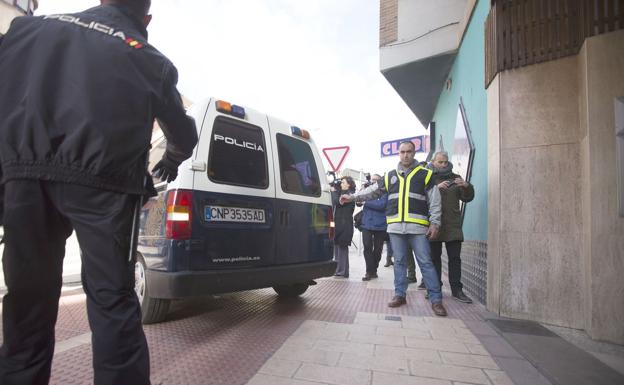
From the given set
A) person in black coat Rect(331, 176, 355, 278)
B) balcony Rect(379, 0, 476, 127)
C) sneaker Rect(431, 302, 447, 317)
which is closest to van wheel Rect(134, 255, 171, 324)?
sneaker Rect(431, 302, 447, 317)

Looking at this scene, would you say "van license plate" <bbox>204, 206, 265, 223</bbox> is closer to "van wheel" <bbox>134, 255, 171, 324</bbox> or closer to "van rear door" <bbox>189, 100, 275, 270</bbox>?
"van rear door" <bbox>189, 100, 275, 270</bbox>

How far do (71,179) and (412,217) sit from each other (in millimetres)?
3407

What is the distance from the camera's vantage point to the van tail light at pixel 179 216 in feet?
8.88

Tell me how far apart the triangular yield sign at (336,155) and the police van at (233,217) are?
4818 mm

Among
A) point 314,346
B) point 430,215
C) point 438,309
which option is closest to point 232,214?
point 314,346

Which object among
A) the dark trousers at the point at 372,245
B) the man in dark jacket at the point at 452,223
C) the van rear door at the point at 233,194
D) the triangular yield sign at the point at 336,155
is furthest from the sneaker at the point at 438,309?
the triangular yield sign at the point at 336,155

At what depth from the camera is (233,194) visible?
304 centimetres

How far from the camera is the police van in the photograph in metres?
2.73

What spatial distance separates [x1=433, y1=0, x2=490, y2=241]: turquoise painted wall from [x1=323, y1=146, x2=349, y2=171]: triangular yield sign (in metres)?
2.70

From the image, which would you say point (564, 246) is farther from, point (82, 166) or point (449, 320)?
point (82, 166)

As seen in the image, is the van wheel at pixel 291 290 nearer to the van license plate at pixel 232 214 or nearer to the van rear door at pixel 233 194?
the van rear door at pixel 233 194

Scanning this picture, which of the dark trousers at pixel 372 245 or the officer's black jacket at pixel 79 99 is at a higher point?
the officer's black jacket at pixel 79 99

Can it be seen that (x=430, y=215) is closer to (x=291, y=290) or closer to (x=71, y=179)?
(x=291, y=290)

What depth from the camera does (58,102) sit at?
1349 mm
